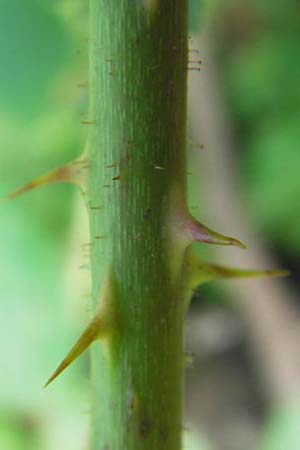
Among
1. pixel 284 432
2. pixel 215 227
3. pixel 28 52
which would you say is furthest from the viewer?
pixel 215 227

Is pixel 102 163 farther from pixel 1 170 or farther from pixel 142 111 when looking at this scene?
pixel 1 170

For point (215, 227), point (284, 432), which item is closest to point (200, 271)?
point (284, 432)

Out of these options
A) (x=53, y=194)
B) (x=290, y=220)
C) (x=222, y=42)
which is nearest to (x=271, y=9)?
(x=222, y=42)

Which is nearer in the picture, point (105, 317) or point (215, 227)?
point (105, 317)

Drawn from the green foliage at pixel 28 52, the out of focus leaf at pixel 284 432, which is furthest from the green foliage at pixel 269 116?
the green foliage at pixel 28 52

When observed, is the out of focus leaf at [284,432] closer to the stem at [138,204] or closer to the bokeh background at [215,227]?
the bokeh background at [215,227]

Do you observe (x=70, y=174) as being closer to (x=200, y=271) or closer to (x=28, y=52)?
(x=200, y=271)
